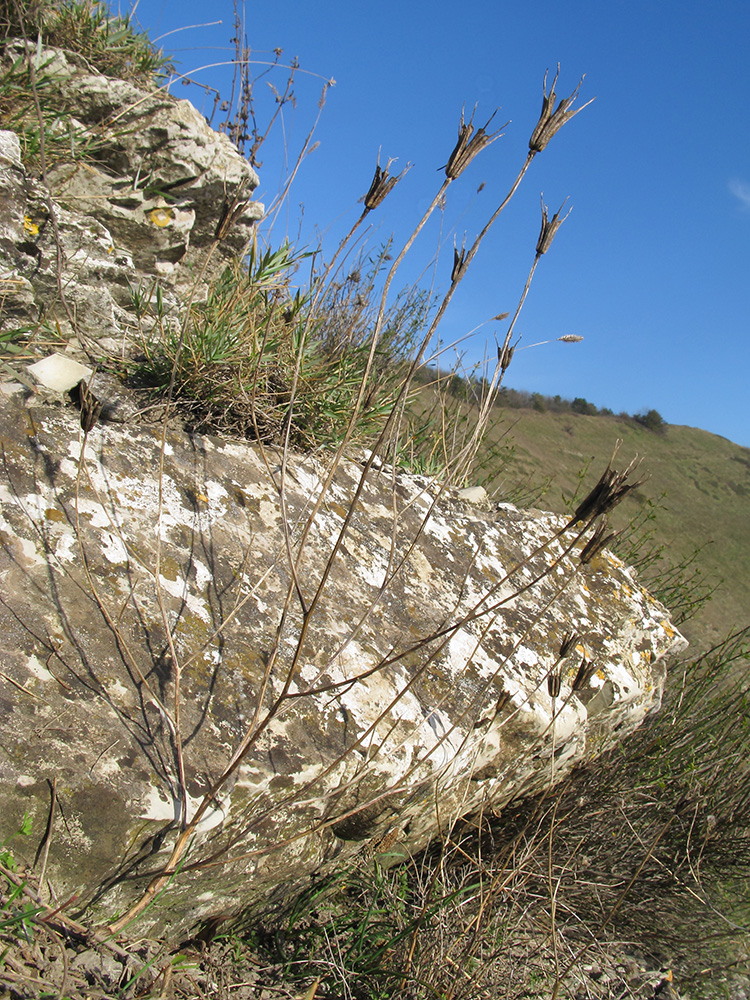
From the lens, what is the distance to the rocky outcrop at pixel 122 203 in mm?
2252

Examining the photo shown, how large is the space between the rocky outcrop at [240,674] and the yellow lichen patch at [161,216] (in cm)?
153

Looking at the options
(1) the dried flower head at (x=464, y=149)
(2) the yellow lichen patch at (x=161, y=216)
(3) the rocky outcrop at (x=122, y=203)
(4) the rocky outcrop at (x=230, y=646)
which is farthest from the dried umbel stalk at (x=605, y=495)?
(2) the yellow lichen patch at (x=161, y=216)

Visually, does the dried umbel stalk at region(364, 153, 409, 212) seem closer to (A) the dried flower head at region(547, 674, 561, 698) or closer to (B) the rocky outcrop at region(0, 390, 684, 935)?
(B) the rocky outcrop at region(0, 390, 684, 935)

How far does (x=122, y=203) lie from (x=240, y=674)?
2.48 metres

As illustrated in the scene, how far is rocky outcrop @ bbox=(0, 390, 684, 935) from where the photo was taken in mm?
1205

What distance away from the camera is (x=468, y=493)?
108 inches

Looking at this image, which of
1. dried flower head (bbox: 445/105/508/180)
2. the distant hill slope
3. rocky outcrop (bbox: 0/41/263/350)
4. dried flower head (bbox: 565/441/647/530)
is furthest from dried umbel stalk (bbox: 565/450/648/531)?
the distant hill slope

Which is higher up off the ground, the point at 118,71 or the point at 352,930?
the point at 118,71

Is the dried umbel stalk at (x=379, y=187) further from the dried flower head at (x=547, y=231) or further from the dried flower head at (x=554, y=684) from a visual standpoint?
the dried flower head at (x=554, y=684)

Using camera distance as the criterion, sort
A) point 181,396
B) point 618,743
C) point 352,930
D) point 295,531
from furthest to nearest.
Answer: point 618,743 < point 181,396 < point 295,531 < point 352,930

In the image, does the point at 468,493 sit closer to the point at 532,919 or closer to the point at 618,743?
the point at 618,743

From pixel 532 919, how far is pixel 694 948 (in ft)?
2.89

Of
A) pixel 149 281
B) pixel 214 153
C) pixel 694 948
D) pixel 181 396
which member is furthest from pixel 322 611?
pixel 214 153

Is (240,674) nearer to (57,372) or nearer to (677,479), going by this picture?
(57,372)
